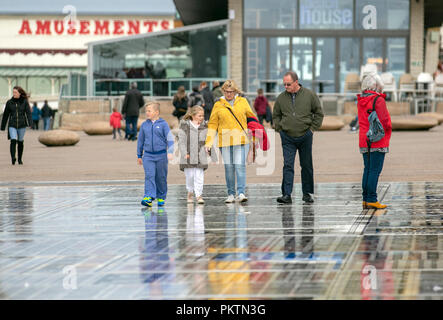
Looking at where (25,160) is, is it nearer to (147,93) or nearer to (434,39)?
(147,93)

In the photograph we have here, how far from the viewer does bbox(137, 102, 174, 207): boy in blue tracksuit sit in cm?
1097

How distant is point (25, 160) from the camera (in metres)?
19.7

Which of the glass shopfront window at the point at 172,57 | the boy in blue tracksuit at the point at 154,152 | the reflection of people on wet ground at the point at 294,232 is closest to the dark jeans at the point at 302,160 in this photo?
the reflection of people on wet ground at the point at 294,232

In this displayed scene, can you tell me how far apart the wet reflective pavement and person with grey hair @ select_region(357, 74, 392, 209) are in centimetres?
26

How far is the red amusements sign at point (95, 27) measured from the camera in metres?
79.0

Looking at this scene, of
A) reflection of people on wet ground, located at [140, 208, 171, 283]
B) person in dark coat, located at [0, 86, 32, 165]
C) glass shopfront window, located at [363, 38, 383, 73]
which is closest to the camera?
reflection of people on wet ground, located at [140, 208, 171, 283]

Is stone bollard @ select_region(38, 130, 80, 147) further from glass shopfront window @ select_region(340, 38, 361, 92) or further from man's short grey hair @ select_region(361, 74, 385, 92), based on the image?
glass shopfront window @ select_region(340, 38, 361, 92)

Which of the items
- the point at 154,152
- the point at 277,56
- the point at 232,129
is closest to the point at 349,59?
the point at 277,56

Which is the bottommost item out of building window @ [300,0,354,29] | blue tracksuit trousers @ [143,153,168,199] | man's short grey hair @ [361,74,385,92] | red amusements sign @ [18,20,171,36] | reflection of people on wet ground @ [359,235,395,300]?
reflection of people on wet ground @ [359,235,395,300]

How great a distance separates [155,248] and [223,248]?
62cm

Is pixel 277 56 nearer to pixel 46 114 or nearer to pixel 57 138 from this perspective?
pixel 46 114

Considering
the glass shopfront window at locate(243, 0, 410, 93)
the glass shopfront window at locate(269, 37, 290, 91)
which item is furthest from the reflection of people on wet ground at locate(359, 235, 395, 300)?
the glass shopfront window at locate(243, 0, 410, 93)

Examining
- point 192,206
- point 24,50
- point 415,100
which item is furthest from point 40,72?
point 192,206
